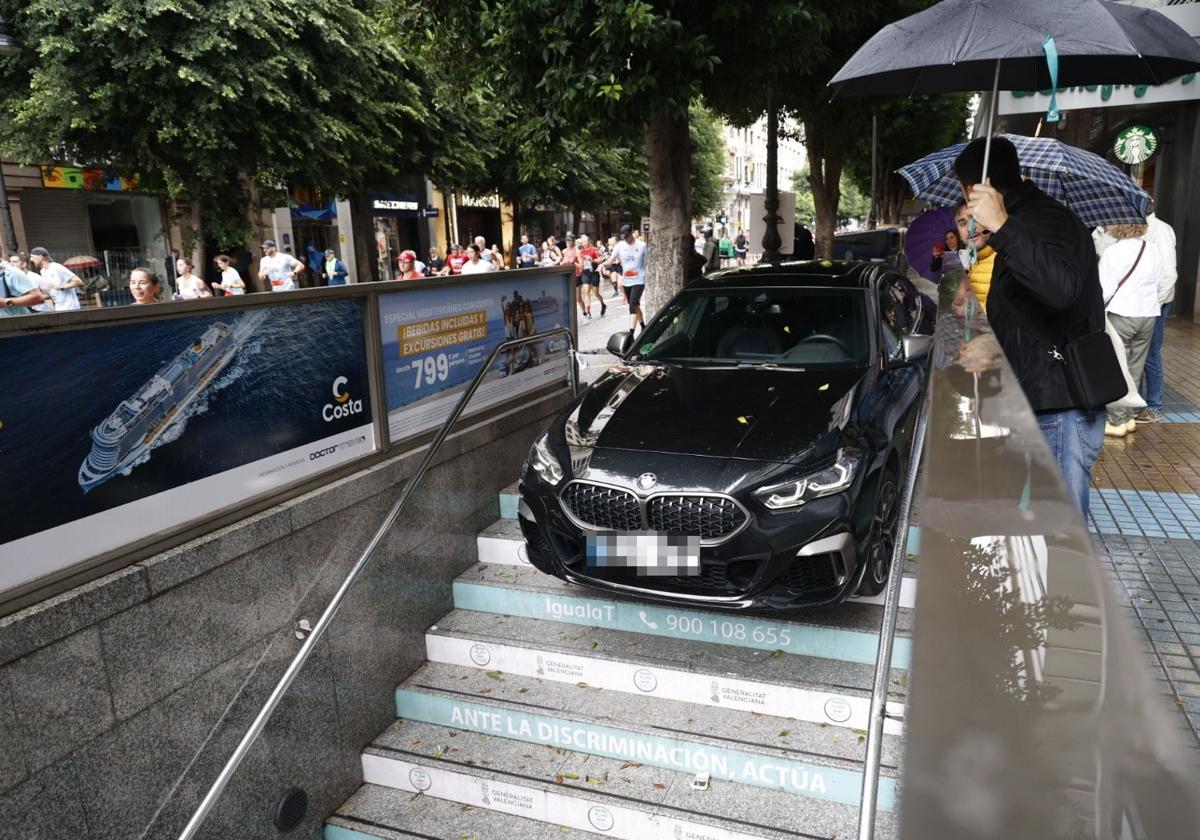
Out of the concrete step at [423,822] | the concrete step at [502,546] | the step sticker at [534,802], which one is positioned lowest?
the concrete step at [423,822]

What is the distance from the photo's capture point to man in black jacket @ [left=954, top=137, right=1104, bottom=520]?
2939 mm

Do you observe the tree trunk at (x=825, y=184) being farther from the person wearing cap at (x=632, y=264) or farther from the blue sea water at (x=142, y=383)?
the blue sea water at (x=142, y=383)

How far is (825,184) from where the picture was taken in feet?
92.1

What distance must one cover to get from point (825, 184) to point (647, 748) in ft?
87.2

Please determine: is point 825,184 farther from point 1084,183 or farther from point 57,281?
point 1084,183

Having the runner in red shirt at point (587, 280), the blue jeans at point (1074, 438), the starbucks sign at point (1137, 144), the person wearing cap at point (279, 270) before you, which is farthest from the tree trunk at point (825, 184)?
the blue jeans at point (1074, 438)

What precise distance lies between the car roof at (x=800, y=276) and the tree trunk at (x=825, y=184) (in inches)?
772

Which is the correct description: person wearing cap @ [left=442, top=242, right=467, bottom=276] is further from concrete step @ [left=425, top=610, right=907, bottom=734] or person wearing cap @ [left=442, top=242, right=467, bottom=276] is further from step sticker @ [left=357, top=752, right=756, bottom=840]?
step sticker @ [left=357, top=752, right=756, bottom=840]

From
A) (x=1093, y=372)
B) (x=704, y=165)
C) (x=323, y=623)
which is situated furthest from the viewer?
(x=704, y=165)

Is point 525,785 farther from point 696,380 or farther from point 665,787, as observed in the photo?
point 696,380

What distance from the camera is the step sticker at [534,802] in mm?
3715

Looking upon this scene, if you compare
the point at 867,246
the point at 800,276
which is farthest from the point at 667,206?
the point at 867,246

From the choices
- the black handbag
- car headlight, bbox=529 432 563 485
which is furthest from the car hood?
the black handbag

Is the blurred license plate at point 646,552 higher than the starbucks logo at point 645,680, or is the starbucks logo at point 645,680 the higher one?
the blurred license plate at point 646,552
